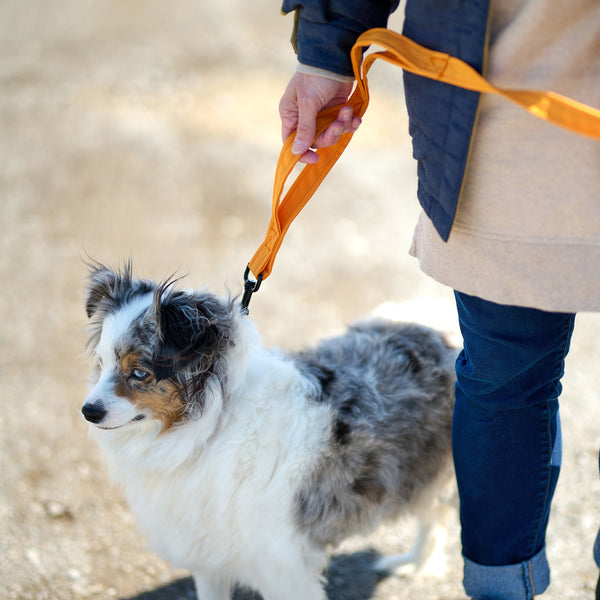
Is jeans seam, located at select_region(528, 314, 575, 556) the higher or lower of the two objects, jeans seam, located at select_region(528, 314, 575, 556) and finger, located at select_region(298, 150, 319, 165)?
the lower

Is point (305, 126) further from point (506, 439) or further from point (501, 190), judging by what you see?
point (506, 439)

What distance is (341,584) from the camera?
259 cm

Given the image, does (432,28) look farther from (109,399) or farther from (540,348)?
(109,399)

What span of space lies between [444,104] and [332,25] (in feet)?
1.24

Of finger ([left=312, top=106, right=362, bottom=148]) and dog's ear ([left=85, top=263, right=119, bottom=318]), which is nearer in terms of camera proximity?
finger ([left=312, top=106, right=362, bottom=148])

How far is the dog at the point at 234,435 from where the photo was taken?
6.41 ft

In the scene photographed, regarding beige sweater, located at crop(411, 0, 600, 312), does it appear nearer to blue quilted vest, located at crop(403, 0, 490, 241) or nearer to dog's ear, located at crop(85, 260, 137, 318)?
blue quilted vest, located at crop(403, 0, 490, 241)

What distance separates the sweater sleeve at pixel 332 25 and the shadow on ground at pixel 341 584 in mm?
2004

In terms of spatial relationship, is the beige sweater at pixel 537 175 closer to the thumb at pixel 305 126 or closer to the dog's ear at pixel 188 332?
the thumb at pixel 305 126

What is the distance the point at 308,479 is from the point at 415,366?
591mm

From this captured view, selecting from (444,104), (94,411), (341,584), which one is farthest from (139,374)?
(341,584)

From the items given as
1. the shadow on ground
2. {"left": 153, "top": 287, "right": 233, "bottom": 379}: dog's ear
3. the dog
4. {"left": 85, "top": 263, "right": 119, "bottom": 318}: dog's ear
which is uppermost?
{"left": 85, "top": 263, "right": 119, "bottom": 318}: dog's ear

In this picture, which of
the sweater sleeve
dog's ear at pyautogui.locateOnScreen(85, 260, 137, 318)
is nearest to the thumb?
the sweater sleeve

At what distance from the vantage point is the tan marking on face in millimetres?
1939
